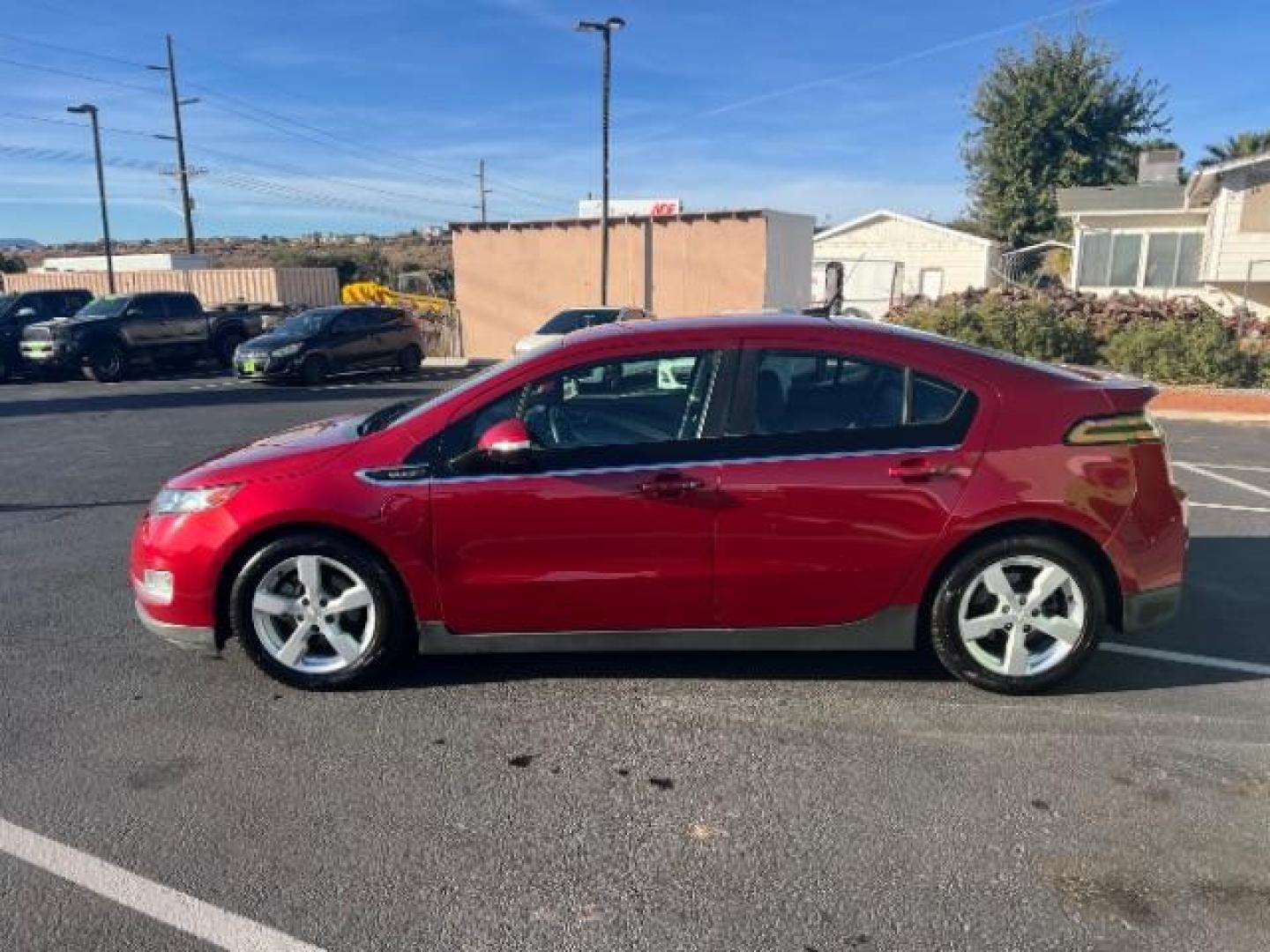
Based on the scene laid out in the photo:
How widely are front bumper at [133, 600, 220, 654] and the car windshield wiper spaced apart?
1.05 m

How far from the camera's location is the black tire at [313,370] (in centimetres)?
1820

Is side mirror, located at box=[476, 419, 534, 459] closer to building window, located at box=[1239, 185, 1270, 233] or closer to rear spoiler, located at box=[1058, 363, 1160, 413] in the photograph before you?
rear spoiler, located at box=[1058, 363, 1160, 413]

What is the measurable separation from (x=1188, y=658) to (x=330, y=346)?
17054mm

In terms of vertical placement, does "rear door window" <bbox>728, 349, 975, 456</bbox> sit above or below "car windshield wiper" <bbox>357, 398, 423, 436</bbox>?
above

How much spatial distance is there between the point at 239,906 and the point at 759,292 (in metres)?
20.6

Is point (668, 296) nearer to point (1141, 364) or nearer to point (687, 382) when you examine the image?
A: point (1141, 364)

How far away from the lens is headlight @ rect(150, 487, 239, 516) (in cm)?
389

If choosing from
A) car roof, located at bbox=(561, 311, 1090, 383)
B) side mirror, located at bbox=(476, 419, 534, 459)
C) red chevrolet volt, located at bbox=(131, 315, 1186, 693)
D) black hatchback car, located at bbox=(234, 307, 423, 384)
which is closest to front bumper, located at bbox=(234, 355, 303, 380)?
black hatchback car, located at bbox=(234, 307, 423, 384)

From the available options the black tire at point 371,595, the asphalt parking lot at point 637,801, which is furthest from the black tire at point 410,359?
the black tire at point 371,595

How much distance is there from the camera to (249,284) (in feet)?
115

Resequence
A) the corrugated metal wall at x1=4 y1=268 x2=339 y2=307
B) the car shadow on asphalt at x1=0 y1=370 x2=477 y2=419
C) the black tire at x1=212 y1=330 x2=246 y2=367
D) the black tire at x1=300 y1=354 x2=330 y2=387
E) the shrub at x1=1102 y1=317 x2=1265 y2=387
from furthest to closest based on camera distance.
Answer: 1. the corrugated metal wall at x1=4 y1=268 x2=339 y2=307
2. the black tire at x1=212 y1=330 x2=246 y2=367
3. the black tire at x1=300 y1=354 x2=330 y2=387
4. the car shadow on asphalt at x1=0 y1=370 x2=477 y2=419
5. the shrub at x1=1102 y1=317 x2=1265 y2=387

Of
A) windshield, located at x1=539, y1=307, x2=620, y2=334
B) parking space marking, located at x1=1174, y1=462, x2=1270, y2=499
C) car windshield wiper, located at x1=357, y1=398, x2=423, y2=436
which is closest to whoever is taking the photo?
car windshield wiper, located at x1=357, y1=398, x2=423, y2=436

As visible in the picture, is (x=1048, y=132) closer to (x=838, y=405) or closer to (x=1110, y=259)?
(x=1110, y=259)

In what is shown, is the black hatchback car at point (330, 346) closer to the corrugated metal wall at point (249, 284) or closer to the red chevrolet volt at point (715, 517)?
the red chevrolet volt at point (715, 517)
